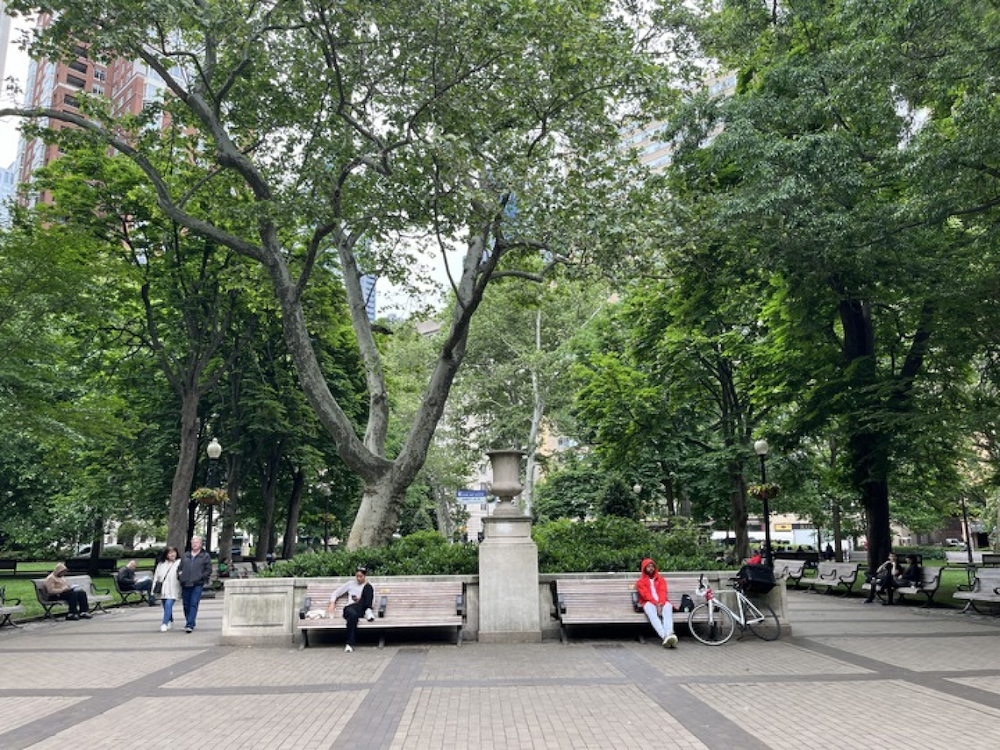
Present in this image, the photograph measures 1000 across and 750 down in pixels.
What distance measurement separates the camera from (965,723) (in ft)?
21.4

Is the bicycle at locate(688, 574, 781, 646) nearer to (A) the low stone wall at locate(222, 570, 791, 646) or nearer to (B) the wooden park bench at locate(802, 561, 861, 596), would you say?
(A) the low stone wall at locate(222, 570, 791, 646)

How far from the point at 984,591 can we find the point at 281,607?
44.3 feet

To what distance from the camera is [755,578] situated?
11.4 m

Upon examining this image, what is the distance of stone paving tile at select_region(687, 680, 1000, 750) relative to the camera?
600cm

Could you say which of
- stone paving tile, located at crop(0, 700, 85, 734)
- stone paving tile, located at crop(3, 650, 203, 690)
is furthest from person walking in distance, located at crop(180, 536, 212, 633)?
stone paving tile, located at crop(0, 700, 85, 734)

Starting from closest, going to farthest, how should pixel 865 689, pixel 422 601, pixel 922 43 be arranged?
pixel 865 689 → pixel 422 601 → pixel 922 43

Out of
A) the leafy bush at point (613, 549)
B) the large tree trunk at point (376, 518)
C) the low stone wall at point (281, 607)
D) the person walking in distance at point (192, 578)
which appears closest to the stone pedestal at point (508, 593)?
the low stone wall at point (281, 607)

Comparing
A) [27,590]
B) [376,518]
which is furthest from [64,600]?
[27,590]

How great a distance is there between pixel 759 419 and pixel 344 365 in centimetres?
1649

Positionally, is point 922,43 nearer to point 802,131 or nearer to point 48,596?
point 802,131

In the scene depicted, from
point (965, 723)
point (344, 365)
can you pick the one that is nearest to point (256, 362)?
point (344, 365)

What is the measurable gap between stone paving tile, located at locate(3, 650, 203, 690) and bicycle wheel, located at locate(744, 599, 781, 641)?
8.42 metres

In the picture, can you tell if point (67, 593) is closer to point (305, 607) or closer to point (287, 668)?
point (305, 607)

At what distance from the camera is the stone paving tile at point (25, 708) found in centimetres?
688
